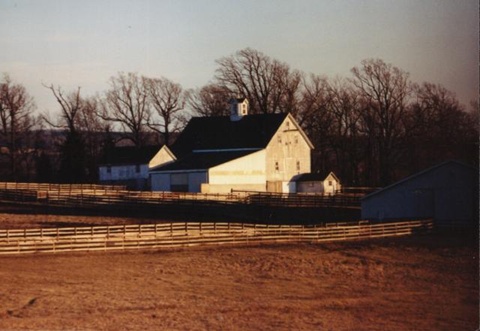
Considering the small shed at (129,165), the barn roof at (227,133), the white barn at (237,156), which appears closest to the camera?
the white barn at (237,156)

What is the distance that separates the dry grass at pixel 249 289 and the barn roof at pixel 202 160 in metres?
30.8

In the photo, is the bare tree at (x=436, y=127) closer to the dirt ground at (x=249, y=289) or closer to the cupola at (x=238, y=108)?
the cupola at (x=238, y=108)

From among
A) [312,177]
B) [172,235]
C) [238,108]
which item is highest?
[238,108]

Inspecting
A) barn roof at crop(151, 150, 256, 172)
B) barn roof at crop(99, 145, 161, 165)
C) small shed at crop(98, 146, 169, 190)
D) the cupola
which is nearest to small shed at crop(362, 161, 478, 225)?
barn roof at crop(151, 150, 256, 172)

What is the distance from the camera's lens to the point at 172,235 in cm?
4425

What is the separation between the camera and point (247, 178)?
2977 inches

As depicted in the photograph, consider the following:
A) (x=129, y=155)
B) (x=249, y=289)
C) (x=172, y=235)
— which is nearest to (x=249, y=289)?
(x=249, y=289)

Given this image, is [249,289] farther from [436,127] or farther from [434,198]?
[436,127]

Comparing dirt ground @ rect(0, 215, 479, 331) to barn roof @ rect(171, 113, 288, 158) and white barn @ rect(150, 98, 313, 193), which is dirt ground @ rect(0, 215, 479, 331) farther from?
barn roof @ rect(171, 113, 288, 158)

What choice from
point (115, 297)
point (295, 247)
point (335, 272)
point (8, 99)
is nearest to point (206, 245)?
point (295, 247)

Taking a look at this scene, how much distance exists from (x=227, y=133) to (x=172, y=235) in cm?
4008

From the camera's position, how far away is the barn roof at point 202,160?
245ft

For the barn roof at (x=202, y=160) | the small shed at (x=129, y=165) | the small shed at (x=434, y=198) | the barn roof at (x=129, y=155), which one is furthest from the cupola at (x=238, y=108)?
the small shed at (x=434, y=198)

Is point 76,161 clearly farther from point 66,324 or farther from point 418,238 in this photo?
point 66,324
